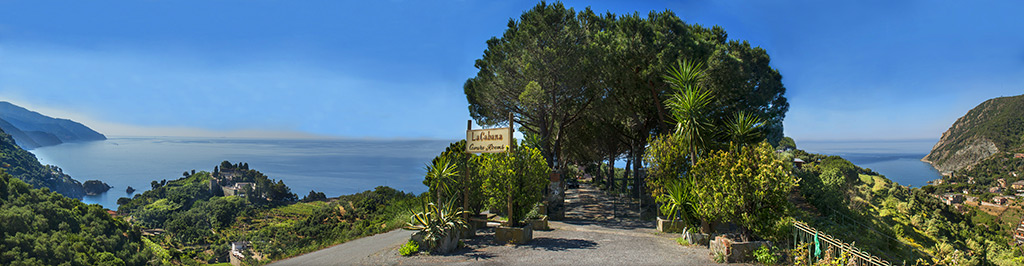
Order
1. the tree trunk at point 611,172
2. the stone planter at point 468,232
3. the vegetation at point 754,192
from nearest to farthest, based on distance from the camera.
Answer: the vegetation at point 754,192, the stone planter at point 468,232, the tree trunk at point 611,172

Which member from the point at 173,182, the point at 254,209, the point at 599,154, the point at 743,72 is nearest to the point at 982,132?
the point at 599,154

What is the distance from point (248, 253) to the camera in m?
63.2

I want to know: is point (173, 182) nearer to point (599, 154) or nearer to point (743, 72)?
point (599, 154)

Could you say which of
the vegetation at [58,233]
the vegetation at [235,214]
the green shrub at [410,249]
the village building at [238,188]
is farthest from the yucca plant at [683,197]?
the village building at [238,188]

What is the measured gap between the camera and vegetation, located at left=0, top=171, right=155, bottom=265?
5584 cm

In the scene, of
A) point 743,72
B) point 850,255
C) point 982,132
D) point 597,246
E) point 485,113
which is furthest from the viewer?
point 982,132

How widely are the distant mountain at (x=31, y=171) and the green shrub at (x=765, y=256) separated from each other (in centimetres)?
21777

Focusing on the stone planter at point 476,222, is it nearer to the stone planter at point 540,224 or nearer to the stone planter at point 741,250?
the stone planter at point 540,224

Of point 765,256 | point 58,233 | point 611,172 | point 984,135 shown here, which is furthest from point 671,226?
point 984,135

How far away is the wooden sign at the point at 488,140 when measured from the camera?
30.9ft

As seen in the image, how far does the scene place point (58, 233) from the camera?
61.2 meters

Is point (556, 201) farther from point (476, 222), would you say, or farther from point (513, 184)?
point (513, 184)

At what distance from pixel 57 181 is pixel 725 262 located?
269 m

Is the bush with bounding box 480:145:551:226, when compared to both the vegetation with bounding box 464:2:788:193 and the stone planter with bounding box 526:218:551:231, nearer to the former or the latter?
the stone planter with bounding box 526:218:551:231
